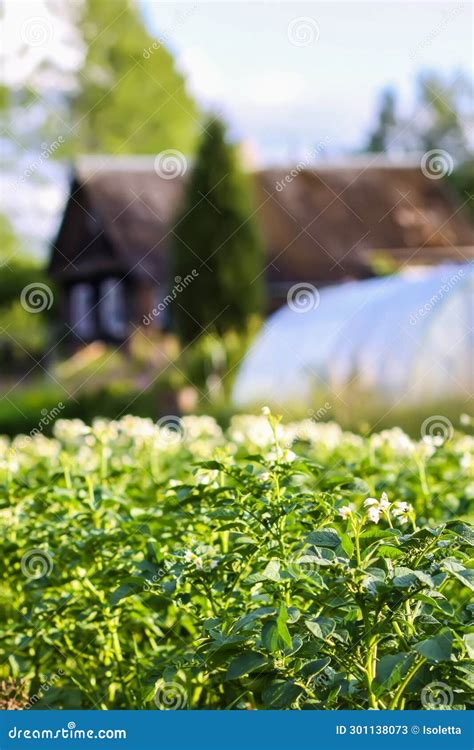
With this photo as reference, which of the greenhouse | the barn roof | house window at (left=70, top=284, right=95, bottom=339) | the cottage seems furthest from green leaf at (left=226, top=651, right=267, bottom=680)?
house window at (left=70, top=284, right=95, bottom=339)

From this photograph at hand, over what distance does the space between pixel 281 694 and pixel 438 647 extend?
0.34m

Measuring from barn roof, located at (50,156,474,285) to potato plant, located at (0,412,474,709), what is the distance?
56.5ft

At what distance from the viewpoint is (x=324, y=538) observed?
2162 millimetres

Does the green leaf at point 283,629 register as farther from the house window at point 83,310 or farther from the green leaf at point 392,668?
the house window at point 83,310

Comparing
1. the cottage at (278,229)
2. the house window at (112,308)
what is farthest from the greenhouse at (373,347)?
the house window at (112,308)

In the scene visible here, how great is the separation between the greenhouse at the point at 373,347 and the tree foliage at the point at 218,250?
188 inches

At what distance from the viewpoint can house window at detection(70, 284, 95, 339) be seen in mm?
23897

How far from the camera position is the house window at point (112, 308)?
23070 mm

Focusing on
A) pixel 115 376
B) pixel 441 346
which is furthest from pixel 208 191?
pixel 441 346

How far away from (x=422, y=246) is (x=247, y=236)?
6543 millimetres

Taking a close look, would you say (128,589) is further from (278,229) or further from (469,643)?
(278,229)

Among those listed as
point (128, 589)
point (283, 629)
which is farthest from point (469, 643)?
point (128, 589)

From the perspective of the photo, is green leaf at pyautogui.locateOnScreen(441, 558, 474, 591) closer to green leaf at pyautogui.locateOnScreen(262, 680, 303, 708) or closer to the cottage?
green leaf at pyautogui.locateOnScreen(262, 680, 303, 708)

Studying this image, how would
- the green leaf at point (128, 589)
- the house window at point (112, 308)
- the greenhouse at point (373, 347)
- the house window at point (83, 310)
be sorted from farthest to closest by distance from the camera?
the house window at point (83, 310) < the house window at point (112, 308) < the greenhouse at point (373, 347) < the green leaf at point (128, 589)
